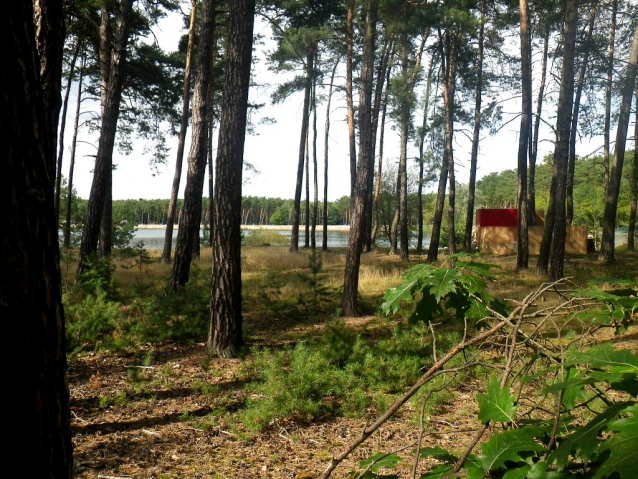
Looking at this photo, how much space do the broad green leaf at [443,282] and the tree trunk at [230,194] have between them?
5.29m

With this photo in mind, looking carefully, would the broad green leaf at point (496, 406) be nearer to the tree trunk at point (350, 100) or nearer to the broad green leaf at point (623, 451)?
the broad green leaf at point (623, 451)

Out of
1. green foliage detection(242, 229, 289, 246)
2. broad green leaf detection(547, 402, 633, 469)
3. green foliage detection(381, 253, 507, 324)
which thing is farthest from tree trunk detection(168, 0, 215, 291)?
green foliage detection(242, 229, 289, 246)

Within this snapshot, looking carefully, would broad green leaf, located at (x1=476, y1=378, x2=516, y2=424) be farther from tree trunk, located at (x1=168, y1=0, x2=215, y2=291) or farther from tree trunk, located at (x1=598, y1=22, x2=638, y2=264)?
tree trunk, located at (x1=598, y1=22, x2=638, y2=264)

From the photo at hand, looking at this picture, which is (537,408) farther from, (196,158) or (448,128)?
(448,128)

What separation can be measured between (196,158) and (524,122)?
10.7 m

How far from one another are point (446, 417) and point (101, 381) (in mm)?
3840

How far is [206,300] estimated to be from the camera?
8.86 metres

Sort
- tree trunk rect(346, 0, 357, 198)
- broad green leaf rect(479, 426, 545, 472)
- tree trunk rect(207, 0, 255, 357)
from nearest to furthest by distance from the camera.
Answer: broad green leaf rect(479, 426, 545, 472) < tree trunk rect(207, 0, 255, 357) < tree trunk rect(346, 0, 357, 198)

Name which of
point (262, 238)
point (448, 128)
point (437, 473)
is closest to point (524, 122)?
point (448, 128)

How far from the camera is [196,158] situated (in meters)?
11.3

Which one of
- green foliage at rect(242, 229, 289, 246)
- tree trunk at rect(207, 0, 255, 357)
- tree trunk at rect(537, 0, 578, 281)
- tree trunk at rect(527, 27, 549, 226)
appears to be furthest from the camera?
green foliage at rect(242, 229, 289, 246)

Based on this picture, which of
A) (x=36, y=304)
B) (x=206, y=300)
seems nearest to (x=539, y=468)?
(x=36, y=304)

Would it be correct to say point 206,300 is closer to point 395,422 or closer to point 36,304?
point 395,422

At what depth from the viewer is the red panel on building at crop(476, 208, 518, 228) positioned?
2877 cm
